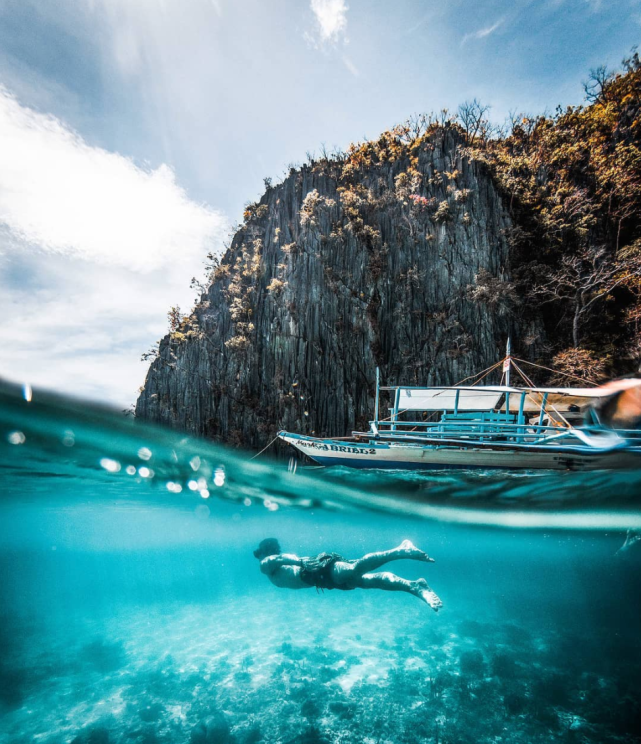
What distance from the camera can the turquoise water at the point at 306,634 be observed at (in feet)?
23.9

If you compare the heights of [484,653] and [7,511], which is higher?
[7,511]

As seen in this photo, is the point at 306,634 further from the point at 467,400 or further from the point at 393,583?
the point at 467,400

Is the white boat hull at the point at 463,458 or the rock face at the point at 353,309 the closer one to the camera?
the white boat hull at the point at 463,458

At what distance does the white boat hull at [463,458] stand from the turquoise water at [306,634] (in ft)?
3.38

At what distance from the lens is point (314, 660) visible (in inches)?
386

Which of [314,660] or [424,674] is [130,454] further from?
[424,674]

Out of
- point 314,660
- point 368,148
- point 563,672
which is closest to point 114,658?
point 314,660

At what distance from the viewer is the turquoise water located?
729 centimetres

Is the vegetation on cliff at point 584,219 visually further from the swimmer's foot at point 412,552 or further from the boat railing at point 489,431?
the swimmer's foot at point 412,552

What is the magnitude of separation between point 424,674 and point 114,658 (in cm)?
1000

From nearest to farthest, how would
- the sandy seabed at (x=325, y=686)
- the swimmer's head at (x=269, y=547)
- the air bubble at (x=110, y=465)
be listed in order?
the sandy seabed at (x=325, y=686) < the air bubble at (x=110, y=465) < the swimmer's head at (x=269, y=547)

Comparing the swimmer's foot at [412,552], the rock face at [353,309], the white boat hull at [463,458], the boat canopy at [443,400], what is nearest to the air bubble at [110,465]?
the rock face at [353,309]

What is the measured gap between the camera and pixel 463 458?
8508 millimetres

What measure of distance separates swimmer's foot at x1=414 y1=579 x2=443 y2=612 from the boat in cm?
317
